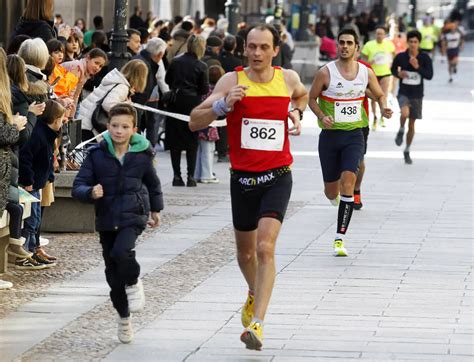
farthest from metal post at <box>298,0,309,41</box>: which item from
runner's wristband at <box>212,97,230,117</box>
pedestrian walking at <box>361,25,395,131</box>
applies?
runner's wristband at <box>212,97,230,117</box>

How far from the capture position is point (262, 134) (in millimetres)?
9156

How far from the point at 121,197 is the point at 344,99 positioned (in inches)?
191

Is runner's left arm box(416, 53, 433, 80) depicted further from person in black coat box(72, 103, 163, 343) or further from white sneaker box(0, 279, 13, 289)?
person in black coat box(72, 103, 163, 343)

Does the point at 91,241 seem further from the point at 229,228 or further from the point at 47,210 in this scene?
the point at 229,228

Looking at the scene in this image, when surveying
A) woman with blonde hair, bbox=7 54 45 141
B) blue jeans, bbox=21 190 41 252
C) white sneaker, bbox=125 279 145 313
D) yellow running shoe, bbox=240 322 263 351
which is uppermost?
woman with blonde hair, bbox=7 54 45 141

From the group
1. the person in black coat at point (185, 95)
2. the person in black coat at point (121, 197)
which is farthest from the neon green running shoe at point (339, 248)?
the person in black coat at point (185, 95)

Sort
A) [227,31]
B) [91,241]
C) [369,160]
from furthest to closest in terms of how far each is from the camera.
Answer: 1. [227,31]
2. [369,160]
3. [91,241]

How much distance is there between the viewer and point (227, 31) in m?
28.0

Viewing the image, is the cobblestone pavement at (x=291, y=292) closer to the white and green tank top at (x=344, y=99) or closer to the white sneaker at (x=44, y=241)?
the white sneaker at (x=44, y=241)

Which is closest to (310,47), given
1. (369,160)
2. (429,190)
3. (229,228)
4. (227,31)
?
(227,31)

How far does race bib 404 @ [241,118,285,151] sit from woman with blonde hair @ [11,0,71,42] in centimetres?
612

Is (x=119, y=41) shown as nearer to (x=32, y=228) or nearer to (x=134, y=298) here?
(x=32, y=228)

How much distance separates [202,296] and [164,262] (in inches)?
65.9

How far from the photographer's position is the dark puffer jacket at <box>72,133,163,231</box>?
910 centimetres
